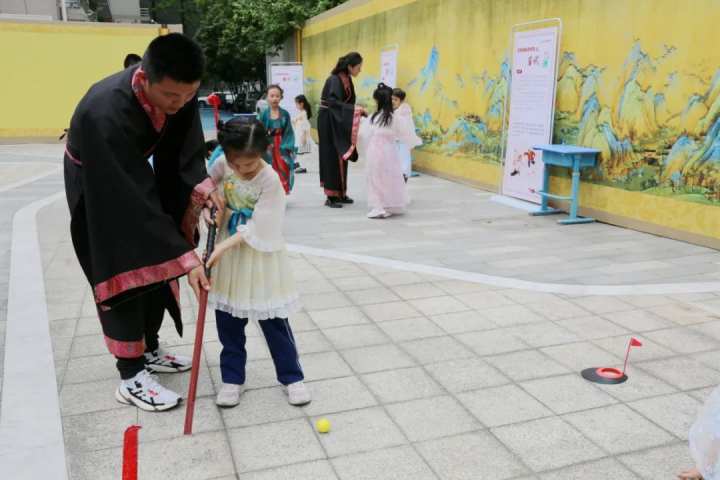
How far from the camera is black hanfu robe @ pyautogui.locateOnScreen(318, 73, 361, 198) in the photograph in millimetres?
7797

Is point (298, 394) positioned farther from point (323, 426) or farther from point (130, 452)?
point (130, 452)

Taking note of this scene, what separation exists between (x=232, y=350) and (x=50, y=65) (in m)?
15.4

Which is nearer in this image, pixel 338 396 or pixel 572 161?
pixel 338 396

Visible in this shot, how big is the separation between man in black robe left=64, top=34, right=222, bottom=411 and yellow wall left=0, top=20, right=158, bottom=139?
14195mm

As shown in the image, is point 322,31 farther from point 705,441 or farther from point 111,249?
point 705,441

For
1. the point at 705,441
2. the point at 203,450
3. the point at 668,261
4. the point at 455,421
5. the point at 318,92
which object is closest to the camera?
the point at 705,441

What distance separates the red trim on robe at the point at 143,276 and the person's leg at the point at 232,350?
36 centimetres

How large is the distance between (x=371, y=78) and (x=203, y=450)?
11.3 m

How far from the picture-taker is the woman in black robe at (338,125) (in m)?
7.73

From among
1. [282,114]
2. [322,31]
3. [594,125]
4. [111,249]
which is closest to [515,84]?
[594,125]

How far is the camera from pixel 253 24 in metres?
20.7

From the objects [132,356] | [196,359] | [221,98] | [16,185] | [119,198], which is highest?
[221,98]

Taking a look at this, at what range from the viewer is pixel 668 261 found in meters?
5.36

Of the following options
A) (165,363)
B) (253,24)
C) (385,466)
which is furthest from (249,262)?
Result: (253,24)
